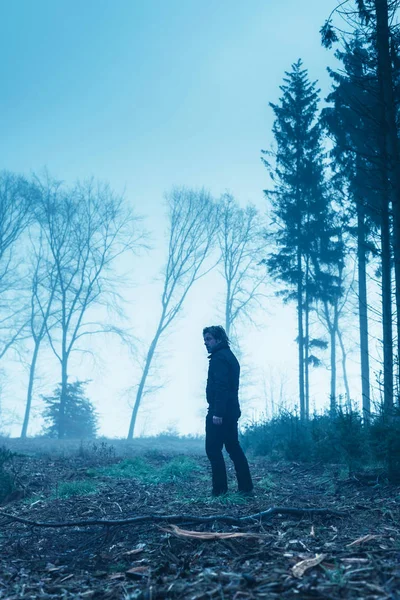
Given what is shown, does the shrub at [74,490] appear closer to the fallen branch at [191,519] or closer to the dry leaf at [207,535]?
the fallen branch at [191,519]

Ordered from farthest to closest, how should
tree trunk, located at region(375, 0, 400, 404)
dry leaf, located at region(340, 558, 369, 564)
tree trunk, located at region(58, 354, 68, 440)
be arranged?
1. tree trunk, located at region(58, 354, 68, 440)
2. tree trunk, located at region(375, 0, 400, 404)
3. dry leaf, located at region(340, 558, 369, 564)

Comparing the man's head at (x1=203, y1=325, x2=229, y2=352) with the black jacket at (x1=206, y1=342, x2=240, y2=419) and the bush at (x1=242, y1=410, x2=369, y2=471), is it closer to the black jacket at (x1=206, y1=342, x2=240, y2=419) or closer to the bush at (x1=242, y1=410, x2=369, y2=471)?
the black jacket at (x1=206, y1=342, x2=240, y2=419)

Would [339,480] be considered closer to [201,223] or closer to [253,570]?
[253,570]

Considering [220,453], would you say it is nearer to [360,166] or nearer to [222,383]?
[222,383]

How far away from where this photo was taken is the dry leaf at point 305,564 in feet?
9.31

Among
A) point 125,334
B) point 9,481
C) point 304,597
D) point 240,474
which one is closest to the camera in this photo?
point 304,597

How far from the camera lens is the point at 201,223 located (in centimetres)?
2848

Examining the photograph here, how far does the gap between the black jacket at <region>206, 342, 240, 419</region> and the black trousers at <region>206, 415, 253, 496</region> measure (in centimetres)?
16

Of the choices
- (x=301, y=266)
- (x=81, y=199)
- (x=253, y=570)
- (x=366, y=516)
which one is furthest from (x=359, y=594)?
(x=81, y=199)

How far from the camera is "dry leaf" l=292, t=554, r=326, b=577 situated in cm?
284

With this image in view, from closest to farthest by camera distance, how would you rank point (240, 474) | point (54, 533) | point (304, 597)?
point (304, 597), point (54, 533), point (240, 474)

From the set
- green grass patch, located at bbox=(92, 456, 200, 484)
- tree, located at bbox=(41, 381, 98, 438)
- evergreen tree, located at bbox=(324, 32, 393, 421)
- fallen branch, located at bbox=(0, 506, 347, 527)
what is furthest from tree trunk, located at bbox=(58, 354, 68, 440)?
fallen branch, located at bbox=(0, 506, 347, 527)

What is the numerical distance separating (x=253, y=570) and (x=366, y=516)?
2174mm

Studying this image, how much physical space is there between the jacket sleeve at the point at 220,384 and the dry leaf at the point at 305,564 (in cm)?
281
